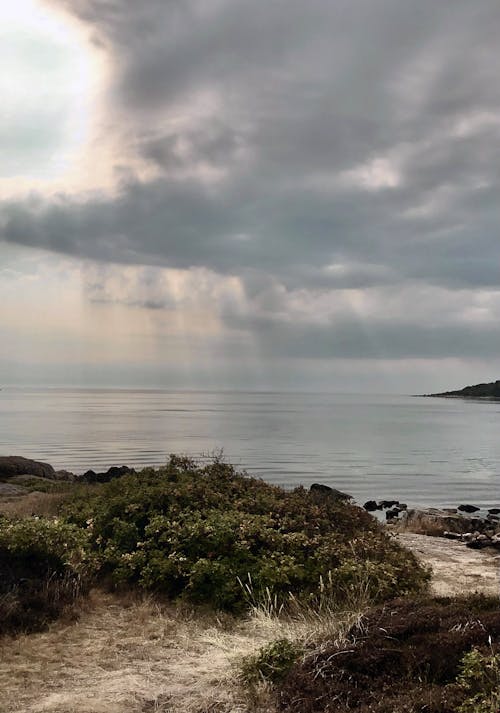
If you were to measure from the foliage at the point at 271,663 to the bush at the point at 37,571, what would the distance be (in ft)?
11.7

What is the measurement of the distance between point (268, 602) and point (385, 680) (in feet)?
12.6

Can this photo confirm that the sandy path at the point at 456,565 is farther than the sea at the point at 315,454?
No

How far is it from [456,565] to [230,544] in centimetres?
576

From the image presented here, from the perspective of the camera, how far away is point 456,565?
13.3 metres

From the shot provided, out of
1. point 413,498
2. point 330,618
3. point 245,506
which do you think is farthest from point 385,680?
point 413,498

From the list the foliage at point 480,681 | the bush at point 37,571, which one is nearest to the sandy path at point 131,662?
the bush at point 37,571

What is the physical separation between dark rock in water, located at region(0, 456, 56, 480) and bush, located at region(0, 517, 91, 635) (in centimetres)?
2243

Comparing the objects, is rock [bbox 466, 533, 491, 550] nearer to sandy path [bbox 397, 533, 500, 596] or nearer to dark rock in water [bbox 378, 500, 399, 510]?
sandy path [bbox 397, 533, 500, 596]

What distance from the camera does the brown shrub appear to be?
5.27m

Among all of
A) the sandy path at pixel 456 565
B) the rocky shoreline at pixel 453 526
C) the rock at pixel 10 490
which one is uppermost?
the rock at pixel 10 490

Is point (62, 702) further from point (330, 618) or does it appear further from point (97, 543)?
point (97, 543)

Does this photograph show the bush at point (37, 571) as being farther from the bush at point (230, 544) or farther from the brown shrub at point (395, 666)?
the brown shrub at point (395, 666)

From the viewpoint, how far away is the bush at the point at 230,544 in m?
9.95

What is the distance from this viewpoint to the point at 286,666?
6.65m
